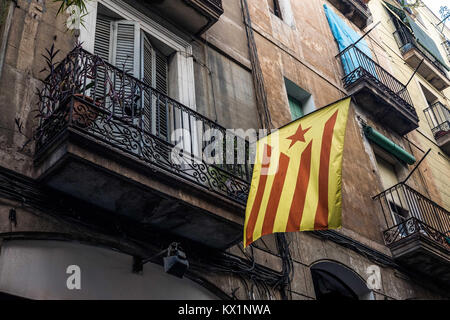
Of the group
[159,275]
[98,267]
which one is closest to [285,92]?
[159,275]

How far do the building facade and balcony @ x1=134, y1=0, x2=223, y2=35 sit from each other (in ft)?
0.09

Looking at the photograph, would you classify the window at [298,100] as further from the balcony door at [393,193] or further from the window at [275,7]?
the window at [275,7]

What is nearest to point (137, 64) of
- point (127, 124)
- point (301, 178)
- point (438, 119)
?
point (127, 124)

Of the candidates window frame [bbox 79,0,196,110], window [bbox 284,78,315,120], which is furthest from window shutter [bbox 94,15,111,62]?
window [bbox 284,78,315,120]

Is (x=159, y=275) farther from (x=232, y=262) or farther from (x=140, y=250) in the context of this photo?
(x=232, y=262)

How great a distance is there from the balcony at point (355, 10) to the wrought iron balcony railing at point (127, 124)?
9459 mm

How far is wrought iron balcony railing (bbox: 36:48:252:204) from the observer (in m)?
5.95

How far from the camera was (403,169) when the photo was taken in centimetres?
1322

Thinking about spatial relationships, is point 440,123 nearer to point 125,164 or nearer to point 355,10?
point 355,10

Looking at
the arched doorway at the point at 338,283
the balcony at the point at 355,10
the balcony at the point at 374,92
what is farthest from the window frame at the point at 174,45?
the balcony at the point at 355,10

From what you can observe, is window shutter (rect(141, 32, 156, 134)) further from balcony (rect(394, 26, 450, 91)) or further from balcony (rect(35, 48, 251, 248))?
balcony (rect(394, 26, 450, 91))

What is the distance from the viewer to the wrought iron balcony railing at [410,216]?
35.3 ft

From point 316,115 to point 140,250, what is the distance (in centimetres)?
266

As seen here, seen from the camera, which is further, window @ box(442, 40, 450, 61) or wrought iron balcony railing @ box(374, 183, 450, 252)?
window @ box(442, 40, 450, 61)
